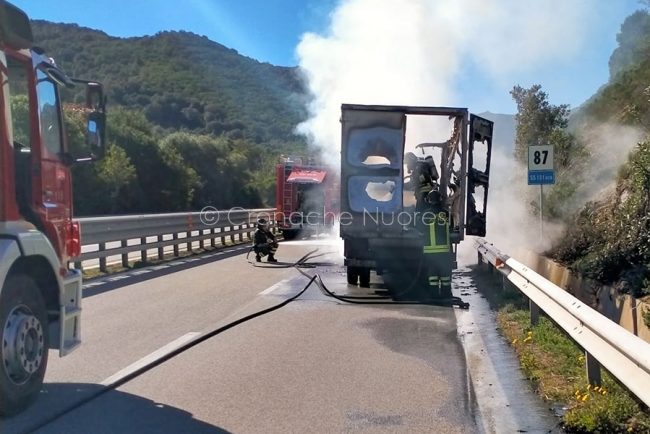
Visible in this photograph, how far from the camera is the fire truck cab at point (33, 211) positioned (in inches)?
203

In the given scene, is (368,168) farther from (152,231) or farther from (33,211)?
(33,211)

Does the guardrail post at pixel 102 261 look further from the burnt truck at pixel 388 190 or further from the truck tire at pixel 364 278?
the truck tire at pixel 364 278

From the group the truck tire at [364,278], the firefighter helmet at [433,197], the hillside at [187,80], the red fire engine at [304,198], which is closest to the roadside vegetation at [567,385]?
the firefighter helmet at [433,197]

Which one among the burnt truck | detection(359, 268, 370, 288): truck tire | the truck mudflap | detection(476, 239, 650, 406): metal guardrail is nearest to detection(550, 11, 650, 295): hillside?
detection(476, 239, 650, 406): metal guardrail

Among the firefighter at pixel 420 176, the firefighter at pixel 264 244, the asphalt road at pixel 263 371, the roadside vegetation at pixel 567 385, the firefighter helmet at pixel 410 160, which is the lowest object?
the asphalt road at pixel 263 371

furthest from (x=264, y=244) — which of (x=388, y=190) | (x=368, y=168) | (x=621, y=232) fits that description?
(x=621, y=232)

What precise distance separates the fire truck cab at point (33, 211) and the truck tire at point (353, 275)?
23.9 feet

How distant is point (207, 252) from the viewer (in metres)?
20.3

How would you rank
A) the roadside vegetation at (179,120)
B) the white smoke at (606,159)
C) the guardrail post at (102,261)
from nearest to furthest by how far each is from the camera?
the white smoke at (606,159)
the guardrail post at (102,261)
the roadside vegetation at (179,120)

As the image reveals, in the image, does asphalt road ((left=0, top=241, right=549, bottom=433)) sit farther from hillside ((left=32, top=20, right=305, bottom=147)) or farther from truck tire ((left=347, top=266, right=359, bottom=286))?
hillside ((left=32, top=20, right=305, bottom=147))

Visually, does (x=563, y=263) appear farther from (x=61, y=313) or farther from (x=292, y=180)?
(x=292, y=180)

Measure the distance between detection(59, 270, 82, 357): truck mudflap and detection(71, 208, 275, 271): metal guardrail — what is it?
318cm

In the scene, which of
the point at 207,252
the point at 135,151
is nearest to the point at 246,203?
the point at 135,151

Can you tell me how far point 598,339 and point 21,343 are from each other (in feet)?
13.6
